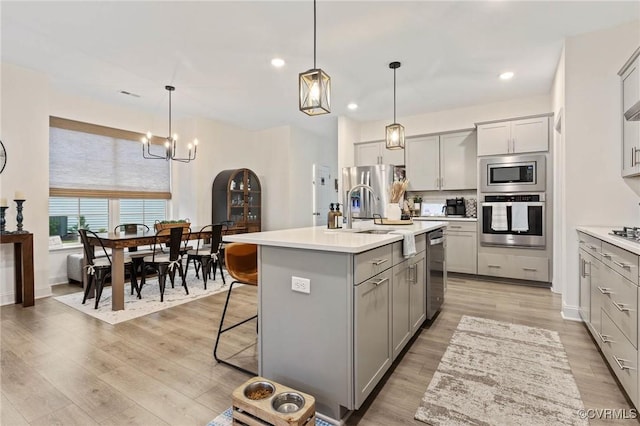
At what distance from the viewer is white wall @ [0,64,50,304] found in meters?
3.58

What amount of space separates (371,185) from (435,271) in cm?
271

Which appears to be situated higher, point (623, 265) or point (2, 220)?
point (2, 220)

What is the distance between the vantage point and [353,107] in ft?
17.1

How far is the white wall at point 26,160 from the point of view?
3576mm

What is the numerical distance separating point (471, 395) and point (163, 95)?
5.05 meters

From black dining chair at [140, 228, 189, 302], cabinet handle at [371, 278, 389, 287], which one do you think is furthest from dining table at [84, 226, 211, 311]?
cabinet handle at [371, 278, 389, 287]

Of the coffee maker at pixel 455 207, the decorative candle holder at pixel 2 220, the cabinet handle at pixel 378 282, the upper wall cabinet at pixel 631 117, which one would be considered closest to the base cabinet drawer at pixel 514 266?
the coffee maker at pixel 455 207

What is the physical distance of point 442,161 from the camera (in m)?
5.20

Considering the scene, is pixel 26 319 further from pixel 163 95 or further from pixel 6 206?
pixel 163 95

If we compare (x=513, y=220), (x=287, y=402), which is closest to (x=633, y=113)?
(x=513, y=220)

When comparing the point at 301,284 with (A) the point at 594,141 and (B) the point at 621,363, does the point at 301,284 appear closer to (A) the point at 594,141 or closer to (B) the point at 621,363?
(B) the point at 621,363

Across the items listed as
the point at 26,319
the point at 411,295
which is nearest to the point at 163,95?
the point at 26,319

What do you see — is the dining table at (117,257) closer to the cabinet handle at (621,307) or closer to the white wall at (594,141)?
the cabinet handle at (621,307)

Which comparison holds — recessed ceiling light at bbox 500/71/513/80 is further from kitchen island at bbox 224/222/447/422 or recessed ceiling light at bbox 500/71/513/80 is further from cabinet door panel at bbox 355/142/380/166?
kitchen island at bbox 224/222/447/422
